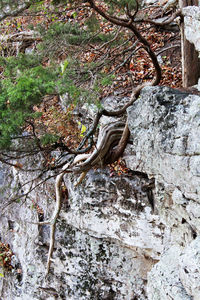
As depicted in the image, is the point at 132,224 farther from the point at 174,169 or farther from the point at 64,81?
the point at 64,81

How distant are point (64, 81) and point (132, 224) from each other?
3.11 meters

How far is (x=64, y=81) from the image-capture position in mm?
3426

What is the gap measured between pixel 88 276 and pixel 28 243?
1.89 metres

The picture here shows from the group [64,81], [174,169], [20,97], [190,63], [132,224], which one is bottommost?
[132,224]

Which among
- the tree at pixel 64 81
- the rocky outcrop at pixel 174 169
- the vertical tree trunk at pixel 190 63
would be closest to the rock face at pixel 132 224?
the rocky outcrop at pixel 174 169

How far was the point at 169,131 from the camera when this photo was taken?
10.0 ft

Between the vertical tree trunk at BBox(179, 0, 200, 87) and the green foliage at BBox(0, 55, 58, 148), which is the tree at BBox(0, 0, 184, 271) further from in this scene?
the vertical tree trunk at BBox(179, 0, 200, 87)

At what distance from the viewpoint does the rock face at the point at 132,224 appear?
2943mm

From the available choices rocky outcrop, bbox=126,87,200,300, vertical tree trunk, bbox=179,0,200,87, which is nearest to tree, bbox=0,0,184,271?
vertical tree trunk, bbox=179,0,200,87

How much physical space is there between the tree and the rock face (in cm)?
48

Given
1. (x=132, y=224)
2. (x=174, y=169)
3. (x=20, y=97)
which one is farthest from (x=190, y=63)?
(x=132, y=224)

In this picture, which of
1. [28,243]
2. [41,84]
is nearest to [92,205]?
[28,243]

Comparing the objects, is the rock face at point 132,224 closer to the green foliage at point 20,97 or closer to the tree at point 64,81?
the tree at point 64,81

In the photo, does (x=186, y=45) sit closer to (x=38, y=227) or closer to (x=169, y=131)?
(x=169, y=131)
